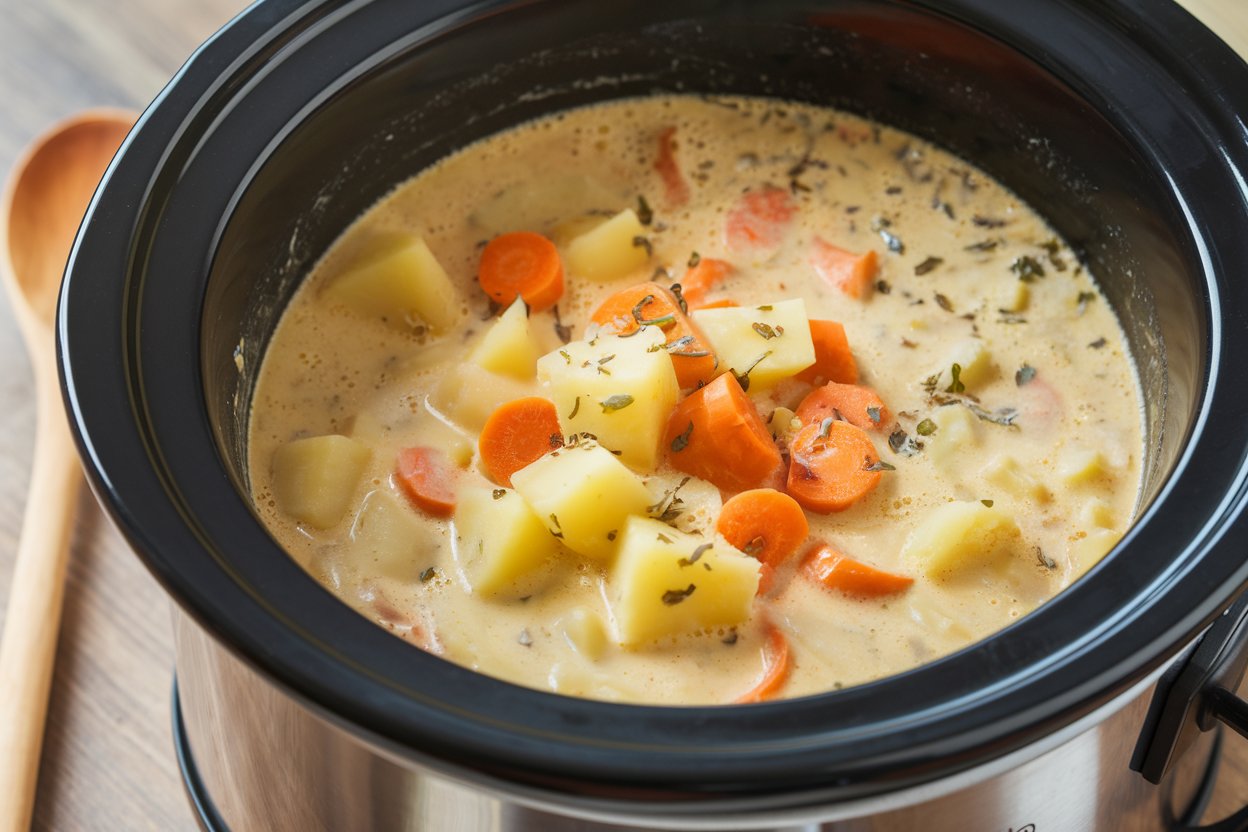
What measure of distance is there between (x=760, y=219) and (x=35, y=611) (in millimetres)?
1176

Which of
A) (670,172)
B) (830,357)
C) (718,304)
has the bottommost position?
(830,357)

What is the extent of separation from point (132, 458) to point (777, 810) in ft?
2.15

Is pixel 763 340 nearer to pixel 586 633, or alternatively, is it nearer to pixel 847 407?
pixel 847 407

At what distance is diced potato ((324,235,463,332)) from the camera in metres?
1.90

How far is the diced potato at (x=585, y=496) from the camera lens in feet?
4.99

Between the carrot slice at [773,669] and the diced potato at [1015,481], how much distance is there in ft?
1.24

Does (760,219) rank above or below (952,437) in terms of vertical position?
above

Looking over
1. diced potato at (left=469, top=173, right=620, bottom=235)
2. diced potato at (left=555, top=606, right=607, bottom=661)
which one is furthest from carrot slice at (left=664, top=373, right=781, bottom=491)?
diced potato at (left=469, top=173, right=620, bottom=235)

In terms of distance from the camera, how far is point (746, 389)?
174 cm

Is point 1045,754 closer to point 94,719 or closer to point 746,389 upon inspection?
point 746,389

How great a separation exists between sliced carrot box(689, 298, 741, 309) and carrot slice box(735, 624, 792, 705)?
0.50 metres

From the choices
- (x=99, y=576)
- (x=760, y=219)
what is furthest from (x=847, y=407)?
(x=99, y=576)

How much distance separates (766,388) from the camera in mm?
1771

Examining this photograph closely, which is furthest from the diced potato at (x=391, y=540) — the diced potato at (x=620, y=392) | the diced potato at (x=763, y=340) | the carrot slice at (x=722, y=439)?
the diced potato at (x=763, y=340)
